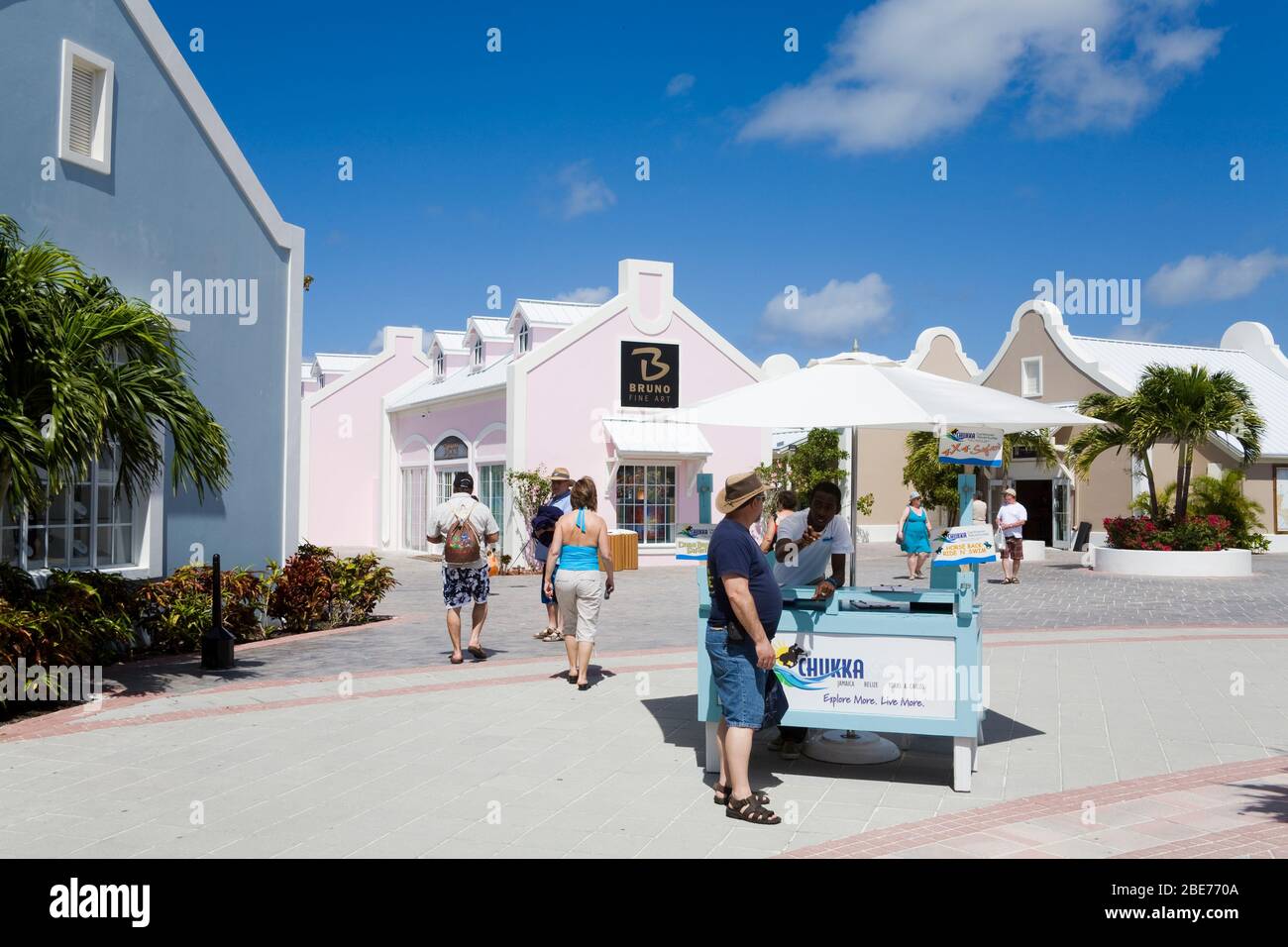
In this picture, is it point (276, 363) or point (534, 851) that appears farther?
point (276, 363)

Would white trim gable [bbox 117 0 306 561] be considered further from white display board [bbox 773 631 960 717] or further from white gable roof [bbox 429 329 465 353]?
white gable roof [bbox 429 329 465 353]

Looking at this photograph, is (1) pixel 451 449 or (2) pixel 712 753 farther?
(1) pixel 451 449

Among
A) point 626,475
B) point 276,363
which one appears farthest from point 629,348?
point 276,363

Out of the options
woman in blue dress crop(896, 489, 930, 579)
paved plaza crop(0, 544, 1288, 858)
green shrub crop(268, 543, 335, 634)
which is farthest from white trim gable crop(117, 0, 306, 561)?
woman in blue dress crop(896, 489, 930, 579)

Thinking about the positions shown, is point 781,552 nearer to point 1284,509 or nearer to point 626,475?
point 626,475

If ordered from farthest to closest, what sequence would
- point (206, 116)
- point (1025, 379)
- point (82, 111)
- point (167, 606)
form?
point (1025, 379) → point (206, 116) → point (167, 606) → point (82, 111)

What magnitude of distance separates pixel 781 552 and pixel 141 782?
3938 mm

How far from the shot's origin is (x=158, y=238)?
10.7 m

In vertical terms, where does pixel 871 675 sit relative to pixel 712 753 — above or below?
above

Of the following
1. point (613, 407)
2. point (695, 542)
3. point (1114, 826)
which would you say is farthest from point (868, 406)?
point (613, 407)

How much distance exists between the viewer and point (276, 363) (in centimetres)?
1216

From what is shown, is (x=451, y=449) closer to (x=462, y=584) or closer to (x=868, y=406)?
(x=462, y=584)

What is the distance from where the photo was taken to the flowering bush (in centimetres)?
2055

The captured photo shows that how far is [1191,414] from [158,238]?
18.8 m
